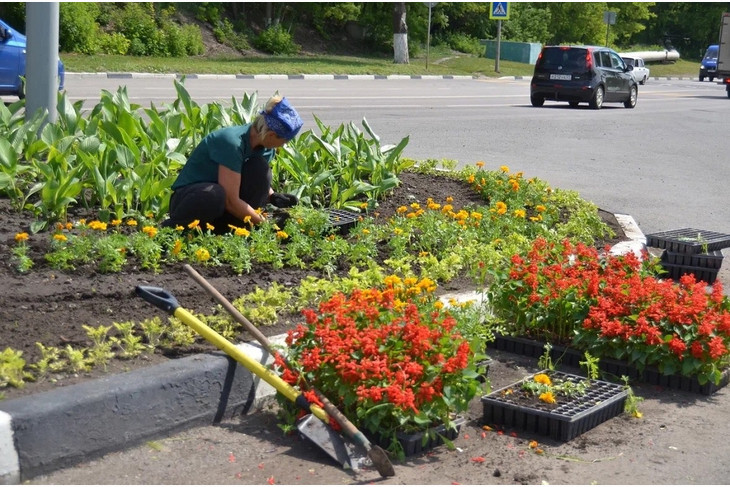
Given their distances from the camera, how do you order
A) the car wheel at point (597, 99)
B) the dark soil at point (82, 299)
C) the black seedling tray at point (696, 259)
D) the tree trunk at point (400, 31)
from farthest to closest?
the tree trunk at point (400, 31) → the car wheel at point (597, 99) → the black seedling tray at point (696, 259) → the dark soil at point (82, 299)

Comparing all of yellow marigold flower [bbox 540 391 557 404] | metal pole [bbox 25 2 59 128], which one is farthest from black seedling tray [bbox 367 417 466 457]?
metal pole [bbox 25 2 59 128]

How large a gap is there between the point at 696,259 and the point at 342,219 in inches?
96.9

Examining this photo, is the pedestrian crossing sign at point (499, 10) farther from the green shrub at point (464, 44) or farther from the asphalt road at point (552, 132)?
the green shrub at point (464, 44)

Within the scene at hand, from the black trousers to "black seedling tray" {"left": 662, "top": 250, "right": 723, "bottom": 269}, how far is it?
9.42 feet

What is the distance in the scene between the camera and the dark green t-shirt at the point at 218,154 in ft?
19.6

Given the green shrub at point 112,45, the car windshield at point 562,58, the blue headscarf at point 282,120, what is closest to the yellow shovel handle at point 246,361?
the blue headscarf at point 282,120

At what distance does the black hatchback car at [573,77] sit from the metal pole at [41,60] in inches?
705

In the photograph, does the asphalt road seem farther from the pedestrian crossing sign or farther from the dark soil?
the pedestrian crossing sign

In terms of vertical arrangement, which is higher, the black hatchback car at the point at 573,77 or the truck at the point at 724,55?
the truck at the point at 724,55

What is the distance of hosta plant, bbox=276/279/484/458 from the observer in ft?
12.8

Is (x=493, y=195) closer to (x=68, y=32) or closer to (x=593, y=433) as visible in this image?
(x=593, y=433)

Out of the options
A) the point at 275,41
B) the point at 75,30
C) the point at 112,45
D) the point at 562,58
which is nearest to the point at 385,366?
the point at 562,58

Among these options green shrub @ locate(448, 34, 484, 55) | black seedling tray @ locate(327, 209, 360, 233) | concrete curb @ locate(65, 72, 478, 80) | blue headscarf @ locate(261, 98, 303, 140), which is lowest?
black seedling tray @ locate(327, 209, 360, 233)

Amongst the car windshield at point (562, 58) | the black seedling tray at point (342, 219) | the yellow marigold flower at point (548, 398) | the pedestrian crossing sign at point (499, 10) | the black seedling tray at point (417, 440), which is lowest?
the black seedling tray at point (417, 440)
